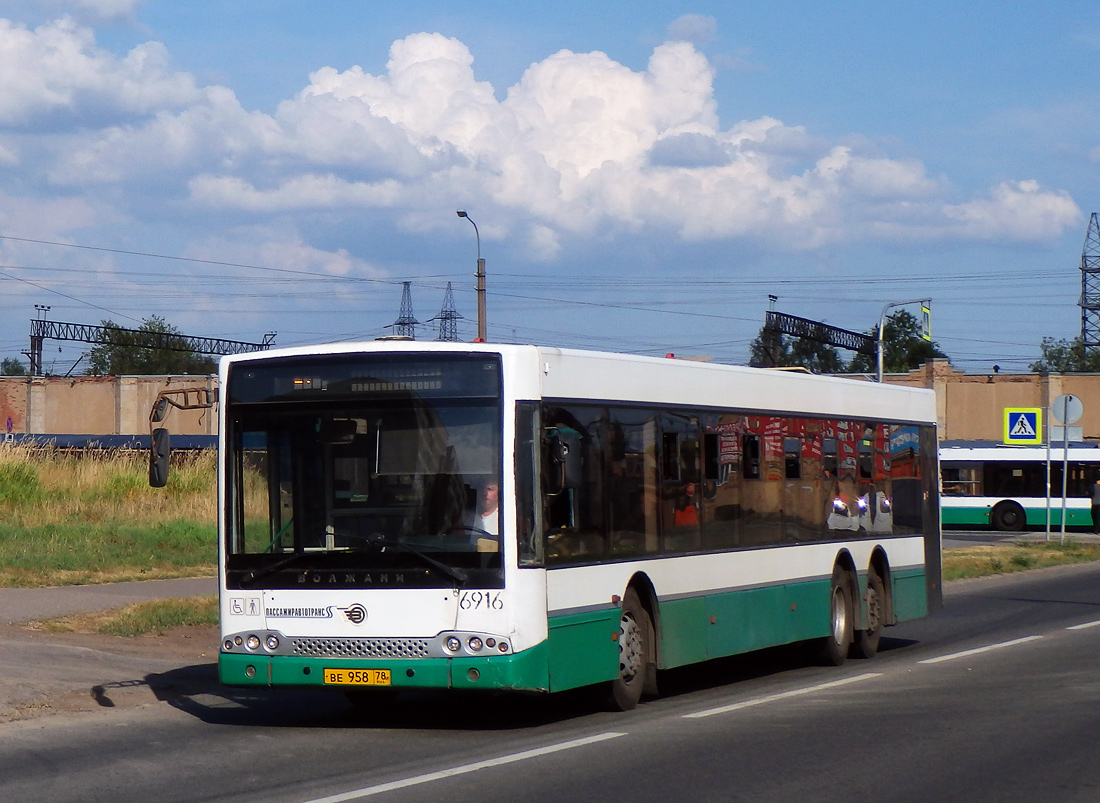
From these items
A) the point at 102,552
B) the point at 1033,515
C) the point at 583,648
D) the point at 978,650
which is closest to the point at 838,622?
the point at 978,650

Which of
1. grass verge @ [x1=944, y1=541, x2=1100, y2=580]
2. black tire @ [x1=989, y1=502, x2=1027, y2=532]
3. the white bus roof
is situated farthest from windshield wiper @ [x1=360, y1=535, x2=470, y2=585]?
black tire @ [x1=989, y1=502, x2=1027, y2=532]

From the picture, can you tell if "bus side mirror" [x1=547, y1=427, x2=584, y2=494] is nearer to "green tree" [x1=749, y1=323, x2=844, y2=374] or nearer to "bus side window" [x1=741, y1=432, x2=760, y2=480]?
"bus side window" [x1=741, y1=432, x2=760, y2=480]

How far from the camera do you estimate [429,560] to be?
9.76 meters

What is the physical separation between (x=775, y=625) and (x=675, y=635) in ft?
6.67

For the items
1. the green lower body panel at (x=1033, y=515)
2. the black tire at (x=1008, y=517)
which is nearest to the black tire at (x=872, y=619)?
the green lower body panel at (x=1033, y=515)

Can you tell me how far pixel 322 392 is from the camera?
33.7ft

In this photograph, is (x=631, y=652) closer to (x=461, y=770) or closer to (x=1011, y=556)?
(x=461, y=770)

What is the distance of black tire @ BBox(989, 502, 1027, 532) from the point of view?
1864 inches

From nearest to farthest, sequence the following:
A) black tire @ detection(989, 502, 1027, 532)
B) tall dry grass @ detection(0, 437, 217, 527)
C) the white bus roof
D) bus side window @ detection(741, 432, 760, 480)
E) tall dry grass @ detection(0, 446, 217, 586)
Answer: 1. the white bus roof
2. bus side window @ detection(741, 432, 760, 480)
3. tall dry grass @ detection(0, 446, 217, 586)
4. tall dry grass @ detection(0, 437, 217, 527)
5. black tire @ detection(989, 502, 1027, 532)

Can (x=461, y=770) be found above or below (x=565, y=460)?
below

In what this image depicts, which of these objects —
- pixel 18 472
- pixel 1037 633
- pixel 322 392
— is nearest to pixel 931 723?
pixel 322 392

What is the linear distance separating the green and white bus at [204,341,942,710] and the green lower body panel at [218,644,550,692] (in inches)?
0.6

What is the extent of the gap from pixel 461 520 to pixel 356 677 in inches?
50.6

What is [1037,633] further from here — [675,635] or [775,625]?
[675,635]
